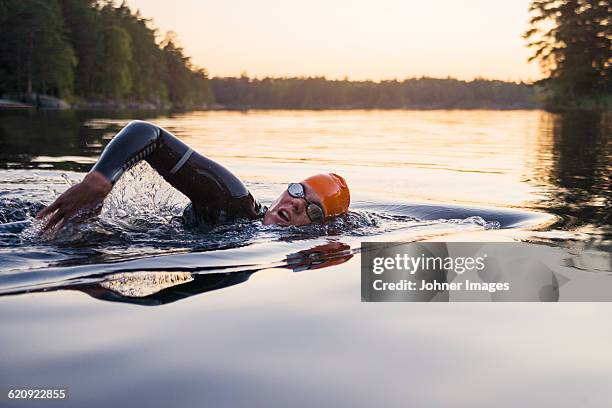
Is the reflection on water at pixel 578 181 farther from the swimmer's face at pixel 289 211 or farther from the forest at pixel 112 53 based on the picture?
the forest at pixel 112 53

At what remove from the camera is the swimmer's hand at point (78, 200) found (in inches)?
175

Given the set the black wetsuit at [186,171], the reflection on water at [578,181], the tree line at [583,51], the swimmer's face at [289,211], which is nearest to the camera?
the black wetsuit at [186,171]

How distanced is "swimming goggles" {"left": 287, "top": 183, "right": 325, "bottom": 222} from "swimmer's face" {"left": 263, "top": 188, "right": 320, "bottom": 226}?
0.03 meters

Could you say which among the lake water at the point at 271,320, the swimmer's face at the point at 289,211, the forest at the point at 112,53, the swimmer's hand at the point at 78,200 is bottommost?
the lake water at the point at 271,320

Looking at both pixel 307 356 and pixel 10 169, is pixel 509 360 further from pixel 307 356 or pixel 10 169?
pixel 10 169

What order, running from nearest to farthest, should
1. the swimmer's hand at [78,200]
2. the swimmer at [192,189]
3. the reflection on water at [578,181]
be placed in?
the swimmer's hand at [78,200] < the swimmer at [192,189] < the reflection on water at [578,181]

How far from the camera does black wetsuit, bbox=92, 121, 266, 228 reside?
4766 millimetres

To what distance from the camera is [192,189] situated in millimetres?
5672

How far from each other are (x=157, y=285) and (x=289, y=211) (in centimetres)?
221

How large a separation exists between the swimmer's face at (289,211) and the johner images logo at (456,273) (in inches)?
30.5

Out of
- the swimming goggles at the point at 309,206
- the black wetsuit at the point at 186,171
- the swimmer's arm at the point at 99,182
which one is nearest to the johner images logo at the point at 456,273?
the swimming goggles at the point at 309,206

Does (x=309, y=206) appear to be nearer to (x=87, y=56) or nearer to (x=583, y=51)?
(x=583, y=51)

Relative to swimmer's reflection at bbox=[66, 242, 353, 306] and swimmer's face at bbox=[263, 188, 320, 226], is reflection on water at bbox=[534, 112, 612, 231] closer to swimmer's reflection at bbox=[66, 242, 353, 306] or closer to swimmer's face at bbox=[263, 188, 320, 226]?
swimmer's face at bbox=[263, 188, 320, 226]

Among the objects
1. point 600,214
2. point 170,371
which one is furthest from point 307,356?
point 600,214
